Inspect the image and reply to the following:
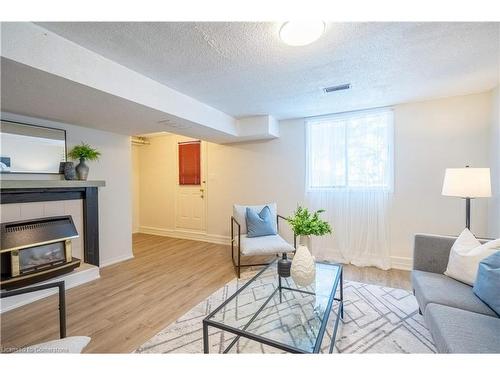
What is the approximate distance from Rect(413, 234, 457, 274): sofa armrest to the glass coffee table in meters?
0.69

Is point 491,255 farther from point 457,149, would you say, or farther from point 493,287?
point 457,149

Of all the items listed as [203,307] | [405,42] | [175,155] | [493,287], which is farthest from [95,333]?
[175,155]

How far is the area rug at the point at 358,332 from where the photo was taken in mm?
1469

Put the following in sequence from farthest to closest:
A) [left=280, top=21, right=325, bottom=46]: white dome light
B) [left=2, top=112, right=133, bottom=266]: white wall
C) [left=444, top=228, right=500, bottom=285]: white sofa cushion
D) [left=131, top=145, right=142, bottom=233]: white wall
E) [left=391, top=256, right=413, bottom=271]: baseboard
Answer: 1. [left=131, top=145, right=142, bottom=233]: white wall
2. [left=2, top=112, right=133, bottom=266]: white wall
3. [left=391, top=256, right=413, bottom=271]: baseboard
4. [left=444, top=228, right=500, bottom=285]: white sofa cushion
5. [left=280, top=21, right=325, bottom=46]: white dome light

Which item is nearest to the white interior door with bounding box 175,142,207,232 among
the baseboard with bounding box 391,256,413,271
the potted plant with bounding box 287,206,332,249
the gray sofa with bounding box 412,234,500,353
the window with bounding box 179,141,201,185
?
the window with bounding box 179,141,201,185

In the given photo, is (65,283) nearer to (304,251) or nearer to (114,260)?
(114,260)

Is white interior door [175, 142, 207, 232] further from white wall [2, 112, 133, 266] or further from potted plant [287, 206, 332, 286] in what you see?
potted plant [287, 206, 332, 286]

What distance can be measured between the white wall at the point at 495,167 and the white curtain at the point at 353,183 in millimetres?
931

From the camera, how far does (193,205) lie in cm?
445

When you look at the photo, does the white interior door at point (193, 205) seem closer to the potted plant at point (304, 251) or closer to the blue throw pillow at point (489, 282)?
the potted plant at point (304, 251)

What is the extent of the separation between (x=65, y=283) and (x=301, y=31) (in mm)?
3233

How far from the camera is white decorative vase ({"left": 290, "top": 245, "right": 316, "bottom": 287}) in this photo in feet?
5.28

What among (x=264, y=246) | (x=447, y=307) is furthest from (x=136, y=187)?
(x=447, y=307)

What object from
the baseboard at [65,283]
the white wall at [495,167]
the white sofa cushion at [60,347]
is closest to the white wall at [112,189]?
the baseboard at [65,283]
